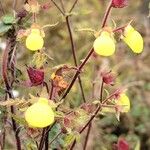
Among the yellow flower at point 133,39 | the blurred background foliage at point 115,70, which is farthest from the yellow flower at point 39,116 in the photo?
the blurred background foliage at point 115,70

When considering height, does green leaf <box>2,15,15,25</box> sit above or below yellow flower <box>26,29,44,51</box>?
above

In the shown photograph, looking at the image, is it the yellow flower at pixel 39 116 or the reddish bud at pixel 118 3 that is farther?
the reddish bud at pixel 118 3

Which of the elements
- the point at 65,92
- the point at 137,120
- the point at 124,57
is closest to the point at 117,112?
the point at 65,92

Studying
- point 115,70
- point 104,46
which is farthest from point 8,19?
point 115,70

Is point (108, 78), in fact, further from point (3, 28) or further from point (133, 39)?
point (3, 28)

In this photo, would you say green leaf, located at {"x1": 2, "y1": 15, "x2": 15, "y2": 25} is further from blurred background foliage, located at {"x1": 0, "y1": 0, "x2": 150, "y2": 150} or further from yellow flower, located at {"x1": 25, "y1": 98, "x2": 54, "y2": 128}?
blurred background foliage, located at {"x1": 0, "y1": 0, "x2": 150, "y2": 150}

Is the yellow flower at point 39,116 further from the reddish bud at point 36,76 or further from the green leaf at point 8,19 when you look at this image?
the green leaf at point 8,19

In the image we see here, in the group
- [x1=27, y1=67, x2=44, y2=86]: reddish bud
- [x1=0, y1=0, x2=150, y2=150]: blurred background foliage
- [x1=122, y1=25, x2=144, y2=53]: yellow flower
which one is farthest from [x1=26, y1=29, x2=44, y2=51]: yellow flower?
[x1=0, y1=0, x2=150, y2=150]: blurred background foliage
